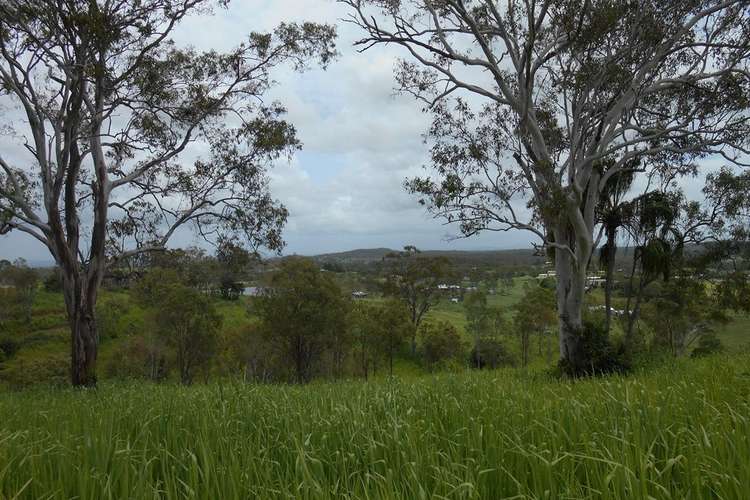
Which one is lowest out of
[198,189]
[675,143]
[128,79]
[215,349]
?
[215,349]

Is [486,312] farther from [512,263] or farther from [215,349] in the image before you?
[215,349]

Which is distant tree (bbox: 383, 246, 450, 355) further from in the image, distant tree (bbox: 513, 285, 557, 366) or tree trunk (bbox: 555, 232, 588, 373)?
tree trunk (bbox: 555, 232, 588, 373)

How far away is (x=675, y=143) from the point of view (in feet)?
44.6

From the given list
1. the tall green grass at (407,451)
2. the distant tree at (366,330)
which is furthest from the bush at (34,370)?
the tall green grass at (407,451)

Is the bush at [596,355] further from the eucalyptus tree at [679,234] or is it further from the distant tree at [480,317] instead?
the distant tree at [480,317]

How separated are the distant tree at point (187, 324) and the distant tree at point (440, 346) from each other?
1426 cm

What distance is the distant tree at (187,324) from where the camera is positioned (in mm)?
27562

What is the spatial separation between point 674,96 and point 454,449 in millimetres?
13826

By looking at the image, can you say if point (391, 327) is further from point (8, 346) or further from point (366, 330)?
point (8, 346)

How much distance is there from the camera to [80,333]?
10.6 meters

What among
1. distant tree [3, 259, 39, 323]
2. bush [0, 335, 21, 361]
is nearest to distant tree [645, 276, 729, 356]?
bush [0, 335, 21, 361]

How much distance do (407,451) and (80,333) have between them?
32.1 feet

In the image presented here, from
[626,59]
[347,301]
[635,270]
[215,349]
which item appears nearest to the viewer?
[626,59]

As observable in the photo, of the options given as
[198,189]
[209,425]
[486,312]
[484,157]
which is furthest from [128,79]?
[486,312]
